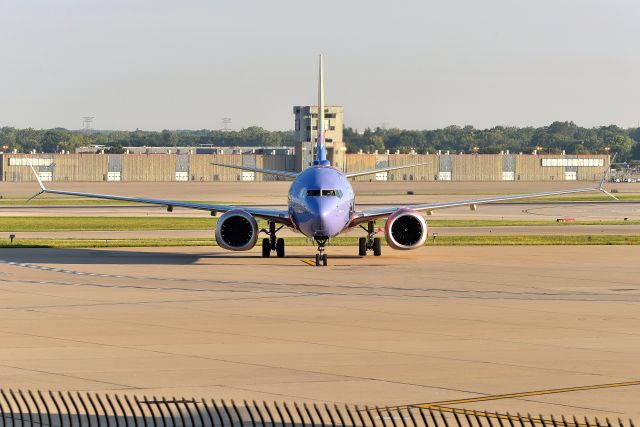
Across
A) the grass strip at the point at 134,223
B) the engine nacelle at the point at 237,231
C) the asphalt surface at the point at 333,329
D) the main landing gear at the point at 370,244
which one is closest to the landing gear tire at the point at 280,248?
the engine nacelle at the point at 237,231

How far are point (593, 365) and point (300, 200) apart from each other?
24.6 m

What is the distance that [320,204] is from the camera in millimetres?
44938

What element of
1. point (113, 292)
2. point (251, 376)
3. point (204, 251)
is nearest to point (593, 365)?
point (251, 376)

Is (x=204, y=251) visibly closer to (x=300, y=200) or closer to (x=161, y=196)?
(x=300, y=200)

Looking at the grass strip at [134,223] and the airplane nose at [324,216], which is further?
the grass strip at [134,223]

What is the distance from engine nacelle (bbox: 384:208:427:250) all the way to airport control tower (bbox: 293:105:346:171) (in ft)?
43.0

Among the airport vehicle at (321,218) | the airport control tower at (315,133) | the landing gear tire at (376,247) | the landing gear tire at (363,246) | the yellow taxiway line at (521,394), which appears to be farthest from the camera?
the airport control tower at (315,133)

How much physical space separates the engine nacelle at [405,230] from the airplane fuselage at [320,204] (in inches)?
78.5

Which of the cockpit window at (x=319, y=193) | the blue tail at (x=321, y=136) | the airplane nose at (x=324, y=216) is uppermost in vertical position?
the blue tail at (x=321, y=136)

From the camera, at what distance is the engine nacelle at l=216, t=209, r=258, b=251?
48.0m

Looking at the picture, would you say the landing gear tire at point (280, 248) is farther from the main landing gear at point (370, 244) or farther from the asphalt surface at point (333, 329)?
the main landing gear at point (370, 244)

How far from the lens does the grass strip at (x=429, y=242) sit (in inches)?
2276

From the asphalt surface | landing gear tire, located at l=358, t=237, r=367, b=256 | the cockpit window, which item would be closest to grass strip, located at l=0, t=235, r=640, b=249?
landing gear tire, located at l=358, t=237, r=367, b=256

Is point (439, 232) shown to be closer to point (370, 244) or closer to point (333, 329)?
point (370, 244)
